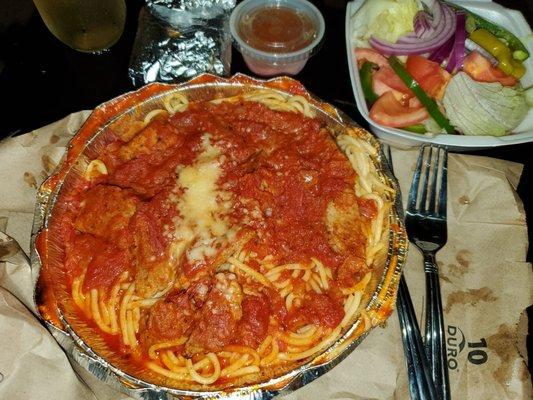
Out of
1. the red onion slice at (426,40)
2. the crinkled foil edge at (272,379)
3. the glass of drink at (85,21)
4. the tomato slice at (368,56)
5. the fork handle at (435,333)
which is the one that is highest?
the glass of drink at (85,21)

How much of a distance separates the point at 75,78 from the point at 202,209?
2282 mm

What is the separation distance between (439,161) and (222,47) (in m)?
2.32

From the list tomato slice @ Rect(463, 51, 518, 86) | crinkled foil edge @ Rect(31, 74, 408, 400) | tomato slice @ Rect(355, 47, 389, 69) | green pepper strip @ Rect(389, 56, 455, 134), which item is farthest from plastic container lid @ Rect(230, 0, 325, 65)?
tomato slice @ Rect(463, 51, 518, 86)

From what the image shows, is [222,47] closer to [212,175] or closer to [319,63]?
[319,63]

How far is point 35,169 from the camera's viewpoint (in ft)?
11.7

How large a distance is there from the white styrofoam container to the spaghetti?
66 cm

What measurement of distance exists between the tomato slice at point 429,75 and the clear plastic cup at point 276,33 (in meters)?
0.90

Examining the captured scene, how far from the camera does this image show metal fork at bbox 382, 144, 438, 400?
2809mm

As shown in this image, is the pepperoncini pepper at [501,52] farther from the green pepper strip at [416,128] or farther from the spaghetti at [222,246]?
the spaghetti at [222,246]

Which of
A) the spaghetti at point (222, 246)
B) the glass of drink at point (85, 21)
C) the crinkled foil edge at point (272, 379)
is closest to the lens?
the crinkled foil edge at point (272, 379)

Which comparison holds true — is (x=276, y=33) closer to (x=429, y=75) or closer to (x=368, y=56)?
(x=368, y=56)

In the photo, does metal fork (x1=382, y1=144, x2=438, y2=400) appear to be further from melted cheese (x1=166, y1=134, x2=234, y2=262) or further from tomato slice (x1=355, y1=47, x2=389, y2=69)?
tomato slice (x1=355, y1=47, x2=389, y2=69)

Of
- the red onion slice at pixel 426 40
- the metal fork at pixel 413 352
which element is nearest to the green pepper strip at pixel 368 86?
the red onion slice at pixel 426 40

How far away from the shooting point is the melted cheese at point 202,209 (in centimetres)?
275
